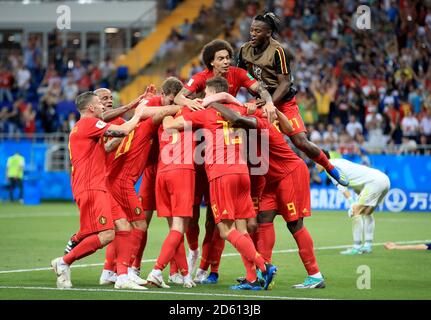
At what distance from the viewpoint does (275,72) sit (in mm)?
13070

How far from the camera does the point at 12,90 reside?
38.2 m

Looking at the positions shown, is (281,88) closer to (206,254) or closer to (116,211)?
(206,254)

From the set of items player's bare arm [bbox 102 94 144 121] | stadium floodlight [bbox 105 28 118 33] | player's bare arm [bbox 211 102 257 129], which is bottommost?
player's bare arm [bbox 211 102 257 129]

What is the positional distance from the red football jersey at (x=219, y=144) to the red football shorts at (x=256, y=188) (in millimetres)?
628

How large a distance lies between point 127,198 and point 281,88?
2460 mm

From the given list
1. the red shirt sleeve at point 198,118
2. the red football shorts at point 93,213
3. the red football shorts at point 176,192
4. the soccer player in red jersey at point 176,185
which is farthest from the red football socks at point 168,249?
the red shirt sleeve at point 198,118

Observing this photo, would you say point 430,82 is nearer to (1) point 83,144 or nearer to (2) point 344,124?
(2) point 344,124

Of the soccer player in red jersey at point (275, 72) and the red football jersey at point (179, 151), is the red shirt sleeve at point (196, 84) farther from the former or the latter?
the soccer player in red jersey at point (275, 72)

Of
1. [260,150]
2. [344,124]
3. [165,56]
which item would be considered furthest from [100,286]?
[165,56]

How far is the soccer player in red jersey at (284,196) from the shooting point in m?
12.2

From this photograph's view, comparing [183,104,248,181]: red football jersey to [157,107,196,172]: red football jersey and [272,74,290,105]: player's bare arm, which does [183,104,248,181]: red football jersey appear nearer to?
[157,107,196,172]: red football jersey

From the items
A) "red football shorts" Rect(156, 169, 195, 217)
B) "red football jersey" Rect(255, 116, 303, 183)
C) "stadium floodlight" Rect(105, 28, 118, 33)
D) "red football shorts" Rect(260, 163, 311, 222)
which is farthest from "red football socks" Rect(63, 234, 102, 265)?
"stadium floodlight" Rect(105, 28, 118, 33)

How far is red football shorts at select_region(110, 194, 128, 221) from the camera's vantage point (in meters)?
12.5

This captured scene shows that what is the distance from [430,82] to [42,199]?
43.4 feet
